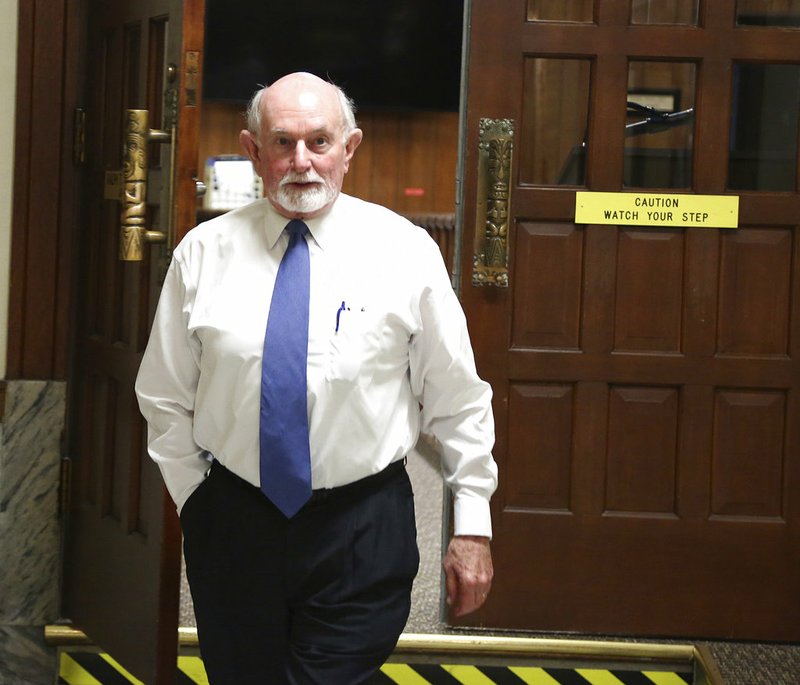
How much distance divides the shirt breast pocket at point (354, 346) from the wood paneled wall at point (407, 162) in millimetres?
6960

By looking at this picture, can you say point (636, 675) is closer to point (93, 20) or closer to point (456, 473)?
point (456, 473)

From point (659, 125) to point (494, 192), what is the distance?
20.2 inches

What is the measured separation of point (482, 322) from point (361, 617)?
1411mm

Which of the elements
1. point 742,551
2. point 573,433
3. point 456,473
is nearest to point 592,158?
point 573,433

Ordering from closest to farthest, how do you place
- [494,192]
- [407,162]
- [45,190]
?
Result: [45,190] < [494,192] < [407,162]

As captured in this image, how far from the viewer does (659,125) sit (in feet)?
11.6

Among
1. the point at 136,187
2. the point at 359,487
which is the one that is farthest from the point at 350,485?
the point at 136,187

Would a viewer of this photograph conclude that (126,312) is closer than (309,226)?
No

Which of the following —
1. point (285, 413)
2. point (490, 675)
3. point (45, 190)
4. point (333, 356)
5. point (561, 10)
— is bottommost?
point (490, 675)

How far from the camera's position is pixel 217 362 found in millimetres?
2240

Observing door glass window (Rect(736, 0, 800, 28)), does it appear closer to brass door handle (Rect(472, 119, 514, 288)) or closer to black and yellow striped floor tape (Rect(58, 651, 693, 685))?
brass door handle (Rect(472, 119, 514, 288))

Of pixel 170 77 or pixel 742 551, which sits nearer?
pixel 170 77

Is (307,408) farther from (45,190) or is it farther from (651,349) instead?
(651,349)

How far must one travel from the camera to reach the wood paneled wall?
9.21 metres
